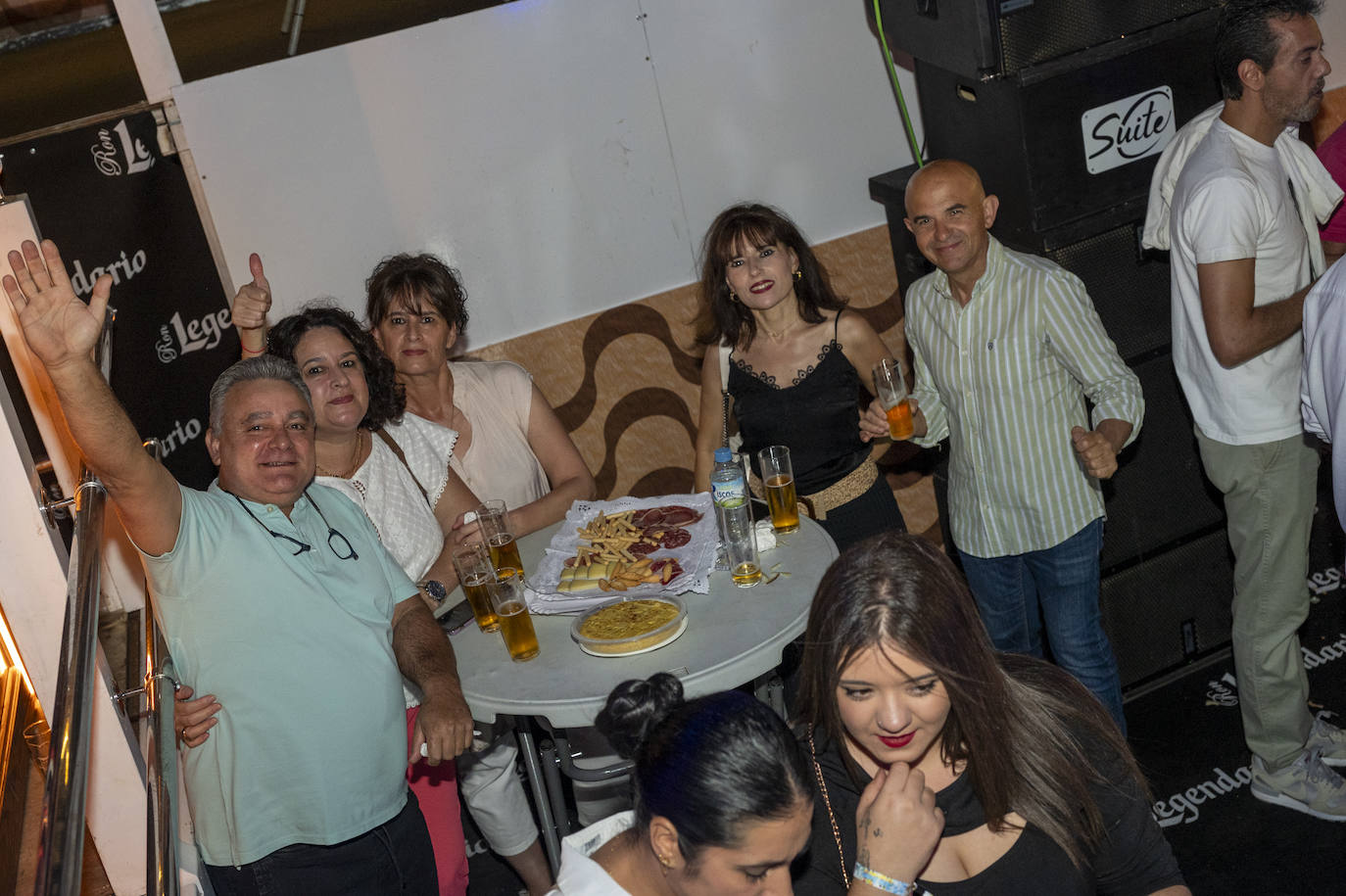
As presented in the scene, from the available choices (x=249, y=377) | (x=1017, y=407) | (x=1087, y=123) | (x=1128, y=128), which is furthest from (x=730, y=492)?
(x=1128, y=128)

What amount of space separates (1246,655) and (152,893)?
2.87m

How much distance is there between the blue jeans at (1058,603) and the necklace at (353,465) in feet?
5.58

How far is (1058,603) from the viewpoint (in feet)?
10.6

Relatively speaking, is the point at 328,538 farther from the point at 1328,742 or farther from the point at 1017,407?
the point at 1328,742

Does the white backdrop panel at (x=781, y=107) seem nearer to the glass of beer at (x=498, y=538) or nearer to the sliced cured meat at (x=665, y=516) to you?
the sliced cured meat at (x=665, y=516)

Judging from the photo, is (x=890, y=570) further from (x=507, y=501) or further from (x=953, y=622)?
(x=507, y=501)

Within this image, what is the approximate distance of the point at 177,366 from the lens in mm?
3709

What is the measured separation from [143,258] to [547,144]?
1343 mm

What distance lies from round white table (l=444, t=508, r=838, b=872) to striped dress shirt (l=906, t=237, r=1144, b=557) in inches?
21.8

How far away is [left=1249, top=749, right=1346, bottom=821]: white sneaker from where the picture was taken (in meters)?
3.21

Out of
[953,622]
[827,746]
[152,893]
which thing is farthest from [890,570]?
[152,893]

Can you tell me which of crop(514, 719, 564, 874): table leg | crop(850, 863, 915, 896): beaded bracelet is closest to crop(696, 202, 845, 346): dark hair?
crop(514, 719, 564, 874): table leg

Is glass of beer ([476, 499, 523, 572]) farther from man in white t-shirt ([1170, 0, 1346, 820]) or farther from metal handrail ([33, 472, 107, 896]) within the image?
man in white t-shirt ([1170, 0, 1346, 820])

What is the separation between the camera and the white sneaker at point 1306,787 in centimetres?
321
